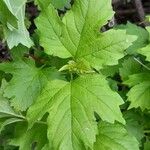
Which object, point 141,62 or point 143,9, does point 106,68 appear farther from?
point 143,9

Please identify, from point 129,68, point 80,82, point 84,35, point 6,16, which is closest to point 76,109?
point 80,82

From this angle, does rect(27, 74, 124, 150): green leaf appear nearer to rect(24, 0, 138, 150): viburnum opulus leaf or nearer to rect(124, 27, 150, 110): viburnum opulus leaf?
rect(24, 0, 138, 150): viburnum opulus leaf

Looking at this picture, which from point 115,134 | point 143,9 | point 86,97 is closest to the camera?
point 86,97

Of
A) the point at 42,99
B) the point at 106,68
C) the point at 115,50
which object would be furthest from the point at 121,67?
the point at 42,99

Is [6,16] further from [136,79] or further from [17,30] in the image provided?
[136,79]

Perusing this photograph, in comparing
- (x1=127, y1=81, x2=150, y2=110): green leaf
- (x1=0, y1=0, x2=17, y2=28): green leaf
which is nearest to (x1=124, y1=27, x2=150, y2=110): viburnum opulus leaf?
(x1=127, y1=81, x2=150, y2=110): green leaf

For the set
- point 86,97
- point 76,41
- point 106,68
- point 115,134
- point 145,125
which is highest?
point 76,41
